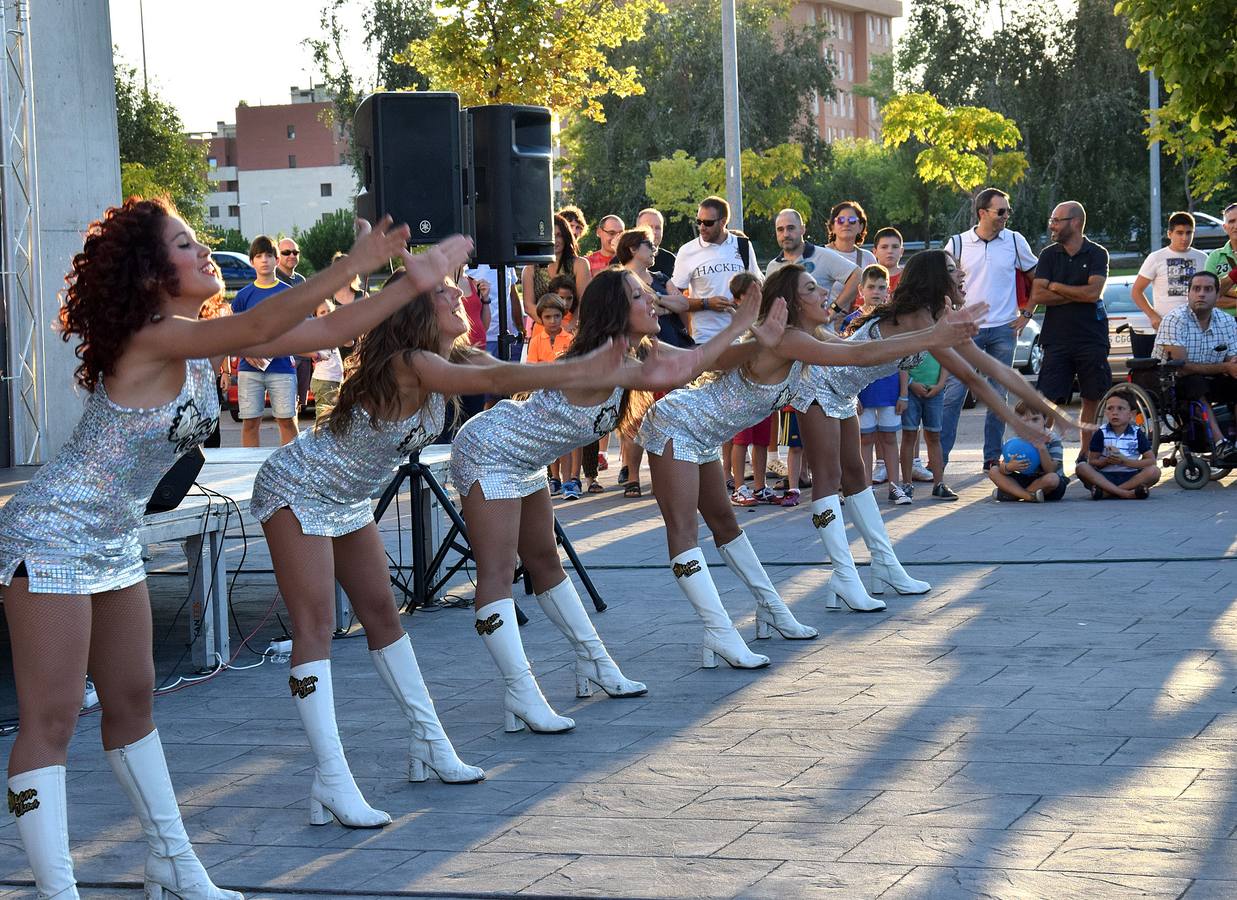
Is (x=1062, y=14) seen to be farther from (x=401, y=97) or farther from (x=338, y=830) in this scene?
(x=338, y=830)

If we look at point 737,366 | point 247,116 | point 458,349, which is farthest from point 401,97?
point 247,116

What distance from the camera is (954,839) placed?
14.8ft

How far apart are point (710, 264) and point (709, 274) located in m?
0.07

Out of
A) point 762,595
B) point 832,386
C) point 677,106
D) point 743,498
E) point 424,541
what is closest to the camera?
point 762,595

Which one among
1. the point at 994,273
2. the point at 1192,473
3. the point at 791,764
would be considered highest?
the point at 994,273

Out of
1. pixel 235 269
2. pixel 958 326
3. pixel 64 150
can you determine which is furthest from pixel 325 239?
pixel 958 326

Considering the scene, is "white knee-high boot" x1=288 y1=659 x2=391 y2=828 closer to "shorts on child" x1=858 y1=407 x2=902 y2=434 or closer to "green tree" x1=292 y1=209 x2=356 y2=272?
"shorts on child" x1=858 y1=407 x2=902 y2=434

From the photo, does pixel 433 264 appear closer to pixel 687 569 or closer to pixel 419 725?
pixel 419 725

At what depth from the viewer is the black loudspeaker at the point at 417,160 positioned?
901cm

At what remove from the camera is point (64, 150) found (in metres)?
11.7

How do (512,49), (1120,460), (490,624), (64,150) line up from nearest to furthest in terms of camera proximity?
(490,624) < (1120,460) < (64,150) < (512,49)

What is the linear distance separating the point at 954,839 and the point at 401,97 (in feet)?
18.9

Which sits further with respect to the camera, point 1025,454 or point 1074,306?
point 1074,306

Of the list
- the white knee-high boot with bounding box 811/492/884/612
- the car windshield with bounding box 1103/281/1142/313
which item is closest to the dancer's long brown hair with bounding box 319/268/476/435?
the white knee-high boot with bounding box 811/492/884/612
